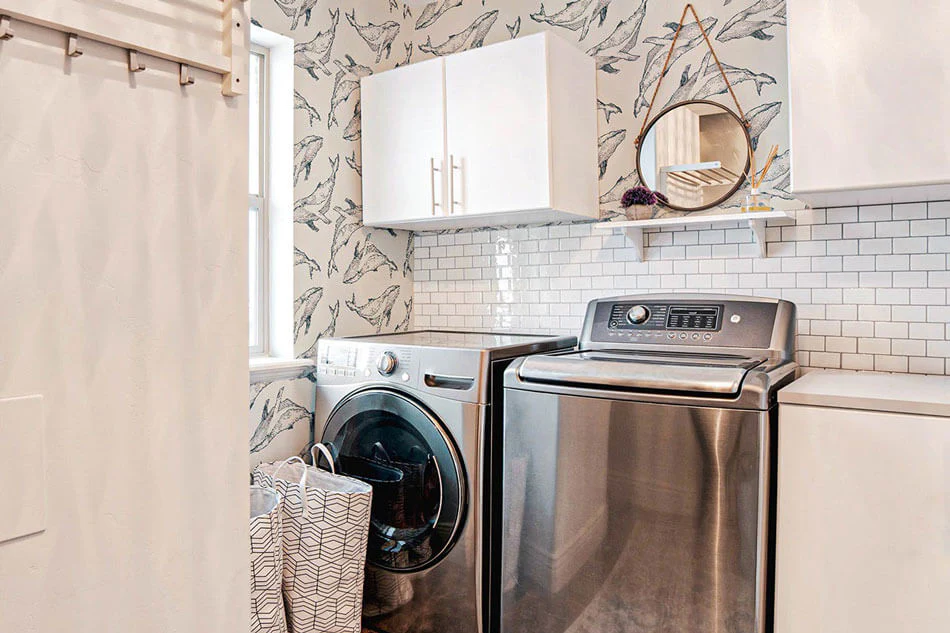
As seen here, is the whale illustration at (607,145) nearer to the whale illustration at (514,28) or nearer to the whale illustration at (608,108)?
the whale illustration at (608,108)

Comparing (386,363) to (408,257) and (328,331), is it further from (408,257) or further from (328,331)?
(408,257)

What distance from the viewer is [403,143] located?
283cm

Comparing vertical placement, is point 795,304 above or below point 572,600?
above

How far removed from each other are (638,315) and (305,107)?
1546 millimetres

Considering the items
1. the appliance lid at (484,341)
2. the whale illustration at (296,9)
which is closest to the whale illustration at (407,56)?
the whale illustration at (296,9)

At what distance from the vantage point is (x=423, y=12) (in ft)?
10.5

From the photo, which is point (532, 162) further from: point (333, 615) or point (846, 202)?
point (333, 615)

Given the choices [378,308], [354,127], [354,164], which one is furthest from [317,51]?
[378,308]

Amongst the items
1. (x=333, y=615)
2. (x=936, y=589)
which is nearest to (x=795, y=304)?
(x=936, y=589)

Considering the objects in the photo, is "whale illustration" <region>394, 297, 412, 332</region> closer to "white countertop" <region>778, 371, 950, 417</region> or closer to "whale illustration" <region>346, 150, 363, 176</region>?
"whale illustration" <region>346, 150, 363, 176</region>

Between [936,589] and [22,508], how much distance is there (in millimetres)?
1817

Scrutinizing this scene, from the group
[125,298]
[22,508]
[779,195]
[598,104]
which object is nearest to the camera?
[22,508]

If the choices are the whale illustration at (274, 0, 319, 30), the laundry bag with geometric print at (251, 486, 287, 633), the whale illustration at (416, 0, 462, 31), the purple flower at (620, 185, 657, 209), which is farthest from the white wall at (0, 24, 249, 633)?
the whale illustration at (416, 0, 462, 31)

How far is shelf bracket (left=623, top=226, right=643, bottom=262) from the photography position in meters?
2.56
